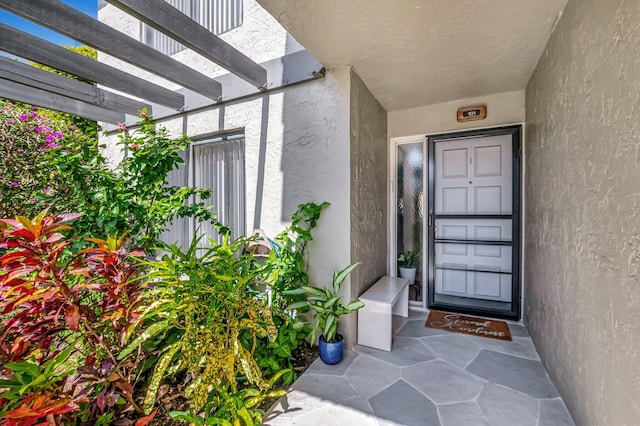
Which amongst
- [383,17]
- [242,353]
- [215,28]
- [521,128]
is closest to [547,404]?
[242,353]

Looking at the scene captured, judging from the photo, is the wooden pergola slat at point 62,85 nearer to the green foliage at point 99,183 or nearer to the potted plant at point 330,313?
the green foliage at point 99,183

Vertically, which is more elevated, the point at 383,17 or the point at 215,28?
the point at 215,28

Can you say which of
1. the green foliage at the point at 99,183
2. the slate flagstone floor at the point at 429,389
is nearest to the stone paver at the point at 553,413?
the slate flagstone floor at the point at 429,389

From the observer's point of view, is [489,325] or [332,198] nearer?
[332,198]

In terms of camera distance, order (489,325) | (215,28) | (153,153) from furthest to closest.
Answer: (215,28)
(489,325)
(153,153)

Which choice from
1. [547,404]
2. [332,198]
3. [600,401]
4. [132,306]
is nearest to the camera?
[600,401]

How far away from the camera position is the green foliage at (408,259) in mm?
3889

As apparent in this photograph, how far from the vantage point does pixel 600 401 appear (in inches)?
56.8

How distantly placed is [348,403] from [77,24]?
3.48 m

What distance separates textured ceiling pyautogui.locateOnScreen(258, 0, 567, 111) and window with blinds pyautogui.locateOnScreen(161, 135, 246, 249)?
170cm

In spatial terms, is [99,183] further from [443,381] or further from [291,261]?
[443,381]

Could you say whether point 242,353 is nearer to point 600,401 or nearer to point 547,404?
point 600,401

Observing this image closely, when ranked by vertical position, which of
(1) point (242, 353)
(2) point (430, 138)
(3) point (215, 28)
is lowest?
(1) point (242, 353)

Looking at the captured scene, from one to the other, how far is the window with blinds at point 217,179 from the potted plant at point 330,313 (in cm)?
150
